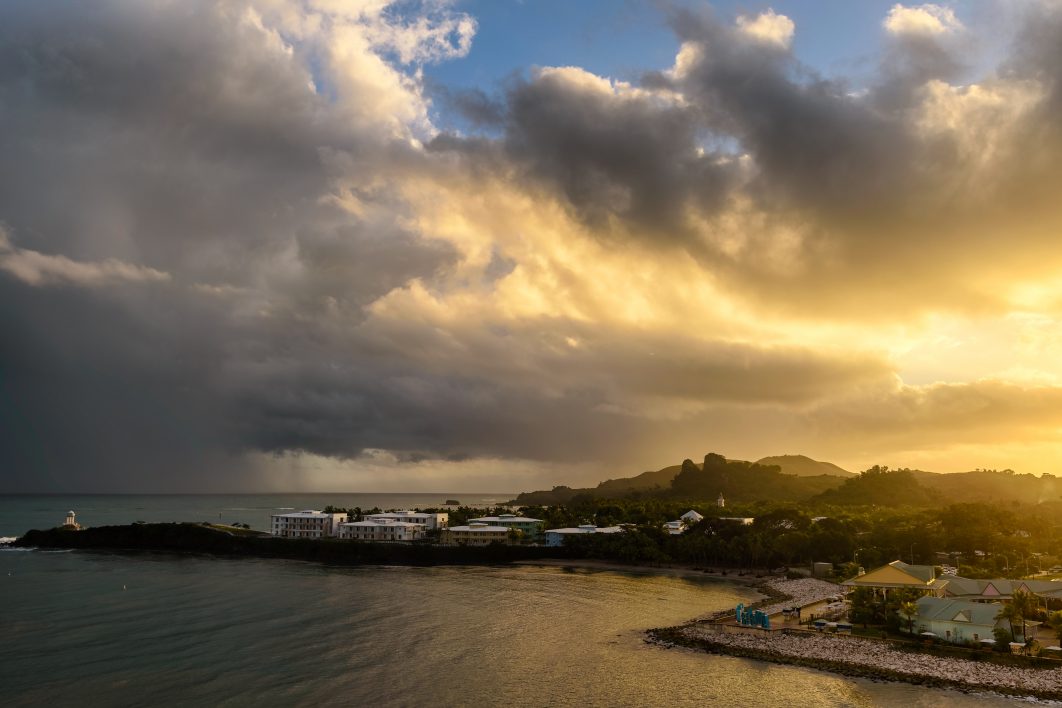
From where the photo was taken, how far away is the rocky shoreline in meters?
44.4

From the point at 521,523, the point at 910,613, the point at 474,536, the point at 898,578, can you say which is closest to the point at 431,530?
the point at 474,536

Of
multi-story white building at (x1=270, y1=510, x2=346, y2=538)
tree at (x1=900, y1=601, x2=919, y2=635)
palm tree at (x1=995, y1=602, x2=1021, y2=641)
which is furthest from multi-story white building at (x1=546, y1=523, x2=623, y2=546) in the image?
palm tree at (x1=995, y1=602, x2=1021, y2=641)

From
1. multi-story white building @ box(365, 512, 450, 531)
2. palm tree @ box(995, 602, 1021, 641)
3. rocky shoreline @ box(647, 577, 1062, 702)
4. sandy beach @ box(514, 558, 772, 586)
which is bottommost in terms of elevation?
sandy beach @ box(514, 558, 772, 586)

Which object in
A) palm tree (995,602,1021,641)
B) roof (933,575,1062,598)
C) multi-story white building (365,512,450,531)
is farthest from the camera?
multi-story white building (365,512,450,531)

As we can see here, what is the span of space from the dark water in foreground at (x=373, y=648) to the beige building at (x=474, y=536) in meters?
46.6

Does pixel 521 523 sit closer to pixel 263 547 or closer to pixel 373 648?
pixel 263 547

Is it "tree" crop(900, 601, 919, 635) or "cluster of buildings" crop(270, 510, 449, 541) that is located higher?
"cluster of buildings" crop(270, 510, 449, 541)

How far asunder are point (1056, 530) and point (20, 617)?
16190 centimetres

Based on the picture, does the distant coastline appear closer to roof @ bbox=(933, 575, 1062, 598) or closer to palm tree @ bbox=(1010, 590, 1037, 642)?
roof @ bbox=(933, 575, 1062, 598)

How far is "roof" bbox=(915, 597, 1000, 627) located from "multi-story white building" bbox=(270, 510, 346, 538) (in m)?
125

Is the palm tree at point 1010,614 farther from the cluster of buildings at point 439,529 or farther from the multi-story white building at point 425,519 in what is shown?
the multi-story white building at point 425,519

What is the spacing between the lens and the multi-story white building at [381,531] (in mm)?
147625

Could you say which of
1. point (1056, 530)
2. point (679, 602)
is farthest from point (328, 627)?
point (1056, 530)

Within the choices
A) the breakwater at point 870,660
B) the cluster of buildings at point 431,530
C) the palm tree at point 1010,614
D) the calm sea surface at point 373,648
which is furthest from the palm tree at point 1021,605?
the cluster of buildings at point 431,530
